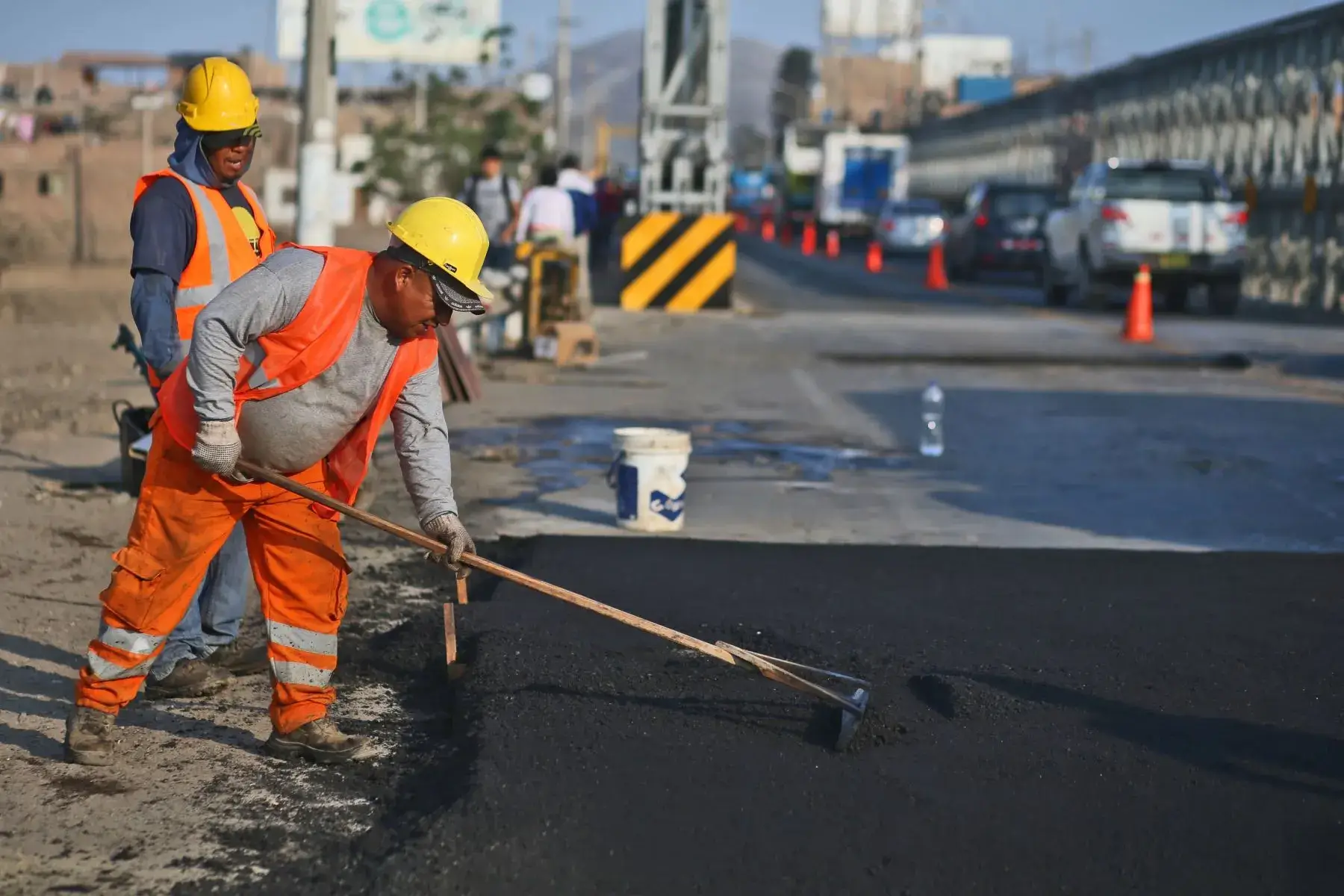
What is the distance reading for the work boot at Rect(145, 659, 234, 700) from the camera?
5730 mm

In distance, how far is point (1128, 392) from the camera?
587 inches

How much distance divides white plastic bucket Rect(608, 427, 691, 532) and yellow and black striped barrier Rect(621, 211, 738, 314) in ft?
44.4

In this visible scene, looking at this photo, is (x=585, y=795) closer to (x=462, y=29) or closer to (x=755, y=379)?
(x=755, y=379)

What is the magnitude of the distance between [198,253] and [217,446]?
1.29m

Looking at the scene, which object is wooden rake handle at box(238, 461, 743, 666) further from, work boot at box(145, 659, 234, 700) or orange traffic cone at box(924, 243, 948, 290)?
orange traffic cone at box(924, 243, 948, 290)

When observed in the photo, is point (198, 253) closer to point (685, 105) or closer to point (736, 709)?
point (736, 709)

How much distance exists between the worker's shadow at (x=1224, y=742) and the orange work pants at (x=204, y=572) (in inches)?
84.1

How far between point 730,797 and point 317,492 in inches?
52.9

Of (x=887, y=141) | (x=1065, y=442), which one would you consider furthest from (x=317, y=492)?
(x=887, y=141)

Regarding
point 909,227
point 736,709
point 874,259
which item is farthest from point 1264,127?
point 736,709

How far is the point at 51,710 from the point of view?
5523 millimetres

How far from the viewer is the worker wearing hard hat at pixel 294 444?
183 inches

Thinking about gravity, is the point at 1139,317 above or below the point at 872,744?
above

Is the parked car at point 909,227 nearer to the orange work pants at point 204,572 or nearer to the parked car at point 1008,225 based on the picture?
the parked car at point 1008,225
